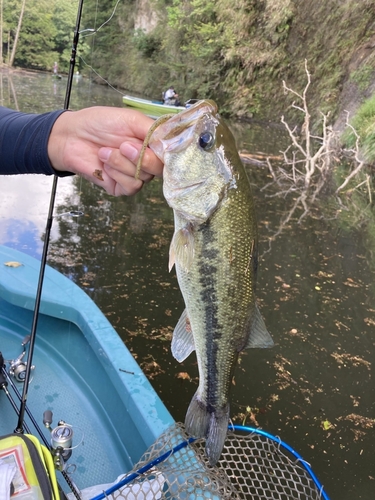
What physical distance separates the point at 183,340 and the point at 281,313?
304cm

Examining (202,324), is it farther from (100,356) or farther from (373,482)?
(373,482)

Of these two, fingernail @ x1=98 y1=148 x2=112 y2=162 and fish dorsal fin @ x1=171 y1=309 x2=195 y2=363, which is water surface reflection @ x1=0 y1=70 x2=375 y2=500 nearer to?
fish dorsal fin @ x1=171 y1=309 x2=195 y2=363

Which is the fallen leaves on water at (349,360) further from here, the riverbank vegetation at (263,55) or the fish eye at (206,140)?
the riverbank vegetation at (263,55)

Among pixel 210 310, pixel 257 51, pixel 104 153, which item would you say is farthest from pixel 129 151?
pixel 257 51

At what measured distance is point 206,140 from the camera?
1.39m

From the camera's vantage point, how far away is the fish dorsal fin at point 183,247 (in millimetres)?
→ 1457

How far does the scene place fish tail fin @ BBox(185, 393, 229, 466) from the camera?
5.15ft

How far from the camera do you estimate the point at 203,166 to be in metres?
1.42

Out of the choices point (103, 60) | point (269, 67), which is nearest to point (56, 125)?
point (269, 67)

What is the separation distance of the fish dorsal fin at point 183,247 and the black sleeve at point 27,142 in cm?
61

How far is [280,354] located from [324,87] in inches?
752

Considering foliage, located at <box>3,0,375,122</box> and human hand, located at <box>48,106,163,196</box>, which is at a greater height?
foliage, located at <box>3,0,375,122</box>

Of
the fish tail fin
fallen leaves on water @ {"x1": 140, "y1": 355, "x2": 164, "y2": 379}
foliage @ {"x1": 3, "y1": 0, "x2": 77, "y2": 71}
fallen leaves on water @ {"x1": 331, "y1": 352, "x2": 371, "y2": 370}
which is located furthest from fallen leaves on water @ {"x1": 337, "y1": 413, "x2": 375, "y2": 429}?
foliage @ {"x1": 3, "y1": 0, "x2": 77, "y2": 71}

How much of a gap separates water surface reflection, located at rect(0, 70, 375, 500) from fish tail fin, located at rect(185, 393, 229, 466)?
165 centimetres
